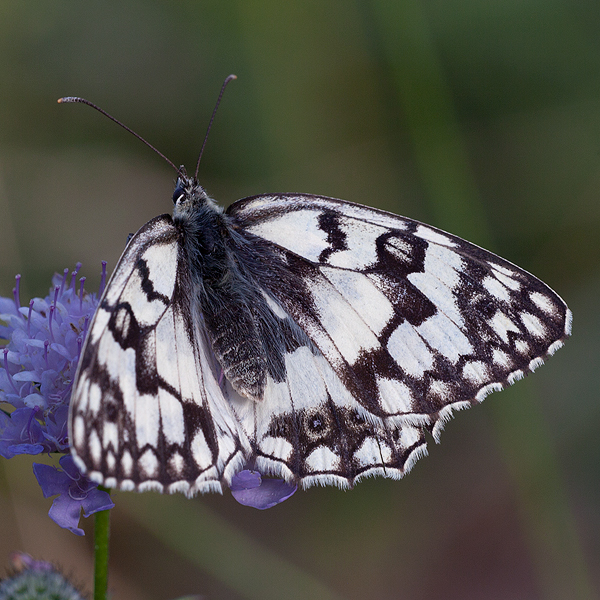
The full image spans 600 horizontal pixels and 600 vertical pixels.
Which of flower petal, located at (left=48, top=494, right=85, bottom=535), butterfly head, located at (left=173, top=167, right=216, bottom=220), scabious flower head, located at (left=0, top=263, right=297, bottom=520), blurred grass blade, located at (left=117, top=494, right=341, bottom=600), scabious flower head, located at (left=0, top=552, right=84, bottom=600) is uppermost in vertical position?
butterfly head, located at (left=173, top=167, right=216, bottom=220)

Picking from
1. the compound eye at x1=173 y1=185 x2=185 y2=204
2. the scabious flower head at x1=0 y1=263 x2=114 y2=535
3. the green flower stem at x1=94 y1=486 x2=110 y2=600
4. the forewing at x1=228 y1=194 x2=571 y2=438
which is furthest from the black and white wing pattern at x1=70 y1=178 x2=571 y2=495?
the green flower stem at x1=94 y1=486 x2=110 y2=600

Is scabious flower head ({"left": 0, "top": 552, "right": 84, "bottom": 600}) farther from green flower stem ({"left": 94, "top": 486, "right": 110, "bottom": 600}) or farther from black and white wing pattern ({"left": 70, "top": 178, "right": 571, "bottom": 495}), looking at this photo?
black and white wing pattern ({"left": 70, "top": 178, "right": 571, "bottom": 495})

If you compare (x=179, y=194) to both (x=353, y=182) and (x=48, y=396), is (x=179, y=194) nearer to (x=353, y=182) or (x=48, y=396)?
(x=48, y=396)

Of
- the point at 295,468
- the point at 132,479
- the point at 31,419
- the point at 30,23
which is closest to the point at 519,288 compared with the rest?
the point at 295,468

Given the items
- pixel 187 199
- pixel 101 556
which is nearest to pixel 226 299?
pixel 187 199

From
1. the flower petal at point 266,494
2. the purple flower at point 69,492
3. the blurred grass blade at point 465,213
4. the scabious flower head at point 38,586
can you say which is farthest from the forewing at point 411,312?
the blurred grass blade at point 465,213

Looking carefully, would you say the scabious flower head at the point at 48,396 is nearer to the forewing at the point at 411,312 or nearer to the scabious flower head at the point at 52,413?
the scabious flower head at the point at 52,413
